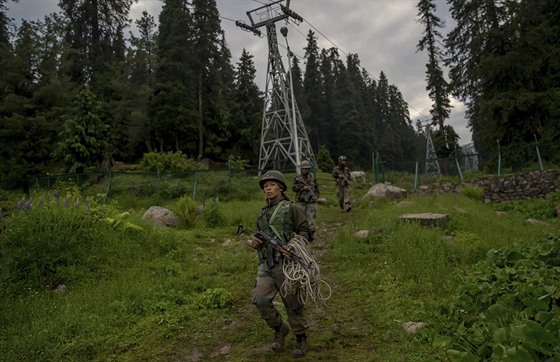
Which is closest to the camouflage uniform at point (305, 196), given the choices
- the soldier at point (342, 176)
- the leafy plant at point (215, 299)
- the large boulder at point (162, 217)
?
the soldier at point (342, 176)

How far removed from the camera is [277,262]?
4.03m

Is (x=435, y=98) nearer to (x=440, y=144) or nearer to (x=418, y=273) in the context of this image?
(x=440, y=144)

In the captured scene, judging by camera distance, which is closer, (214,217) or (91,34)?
(214,217)

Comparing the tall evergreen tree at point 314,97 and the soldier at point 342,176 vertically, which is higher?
the tall evergreen tree at point 314,97

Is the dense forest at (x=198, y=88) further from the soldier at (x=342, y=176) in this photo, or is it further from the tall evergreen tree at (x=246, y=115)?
the soldier at (x=342, y=176)

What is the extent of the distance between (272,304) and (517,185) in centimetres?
1492

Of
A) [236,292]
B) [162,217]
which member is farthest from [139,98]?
[236,292]

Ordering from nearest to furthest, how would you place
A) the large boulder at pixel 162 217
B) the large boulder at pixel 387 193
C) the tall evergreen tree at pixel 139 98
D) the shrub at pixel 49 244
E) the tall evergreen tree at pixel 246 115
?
1. the shrub at pixel 49 244
2. the large boulder at pixel 162 217
3. the large boulder at pixel 387 193
4. the tall evergreen tree at pixel 139 98
5. the tall evergreen tree at pixel 246 115

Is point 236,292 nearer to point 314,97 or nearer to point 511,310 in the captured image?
point 511,310

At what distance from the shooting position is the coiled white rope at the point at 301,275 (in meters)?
3.85

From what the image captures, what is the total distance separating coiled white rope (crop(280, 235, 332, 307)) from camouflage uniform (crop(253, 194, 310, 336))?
3.4 inches

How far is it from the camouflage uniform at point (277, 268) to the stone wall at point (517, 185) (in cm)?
1367

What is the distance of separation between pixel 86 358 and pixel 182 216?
6878 millimetres

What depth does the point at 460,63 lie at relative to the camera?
24172mm
